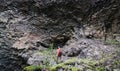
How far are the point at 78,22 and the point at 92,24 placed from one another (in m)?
0.45

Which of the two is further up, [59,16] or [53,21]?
[59,16]

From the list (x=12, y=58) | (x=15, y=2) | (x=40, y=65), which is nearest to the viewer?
(x=40, y=65)

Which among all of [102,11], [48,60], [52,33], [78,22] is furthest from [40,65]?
[102,11]

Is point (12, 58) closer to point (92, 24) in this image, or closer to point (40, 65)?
point (40, 65)

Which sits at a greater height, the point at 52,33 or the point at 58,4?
the point at 58,4

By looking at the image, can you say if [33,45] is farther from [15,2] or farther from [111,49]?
[111,49]

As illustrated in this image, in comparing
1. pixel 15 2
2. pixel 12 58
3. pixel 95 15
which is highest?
pixel 15 2

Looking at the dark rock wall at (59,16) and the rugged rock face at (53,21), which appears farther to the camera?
the dark rock wall at (59,16)

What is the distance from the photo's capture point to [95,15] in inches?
278

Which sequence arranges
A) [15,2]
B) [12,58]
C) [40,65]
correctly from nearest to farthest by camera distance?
[40,65], [12,58], [15,2]

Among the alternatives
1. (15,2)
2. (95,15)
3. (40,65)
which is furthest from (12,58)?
(95,15)

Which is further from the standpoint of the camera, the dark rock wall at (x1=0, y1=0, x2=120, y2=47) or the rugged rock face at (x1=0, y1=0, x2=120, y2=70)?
the dark rock wall at (x1=0, y1=0, x2=120, y2=47)

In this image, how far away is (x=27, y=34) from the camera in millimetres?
6918

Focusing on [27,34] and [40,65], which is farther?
[27,34]
